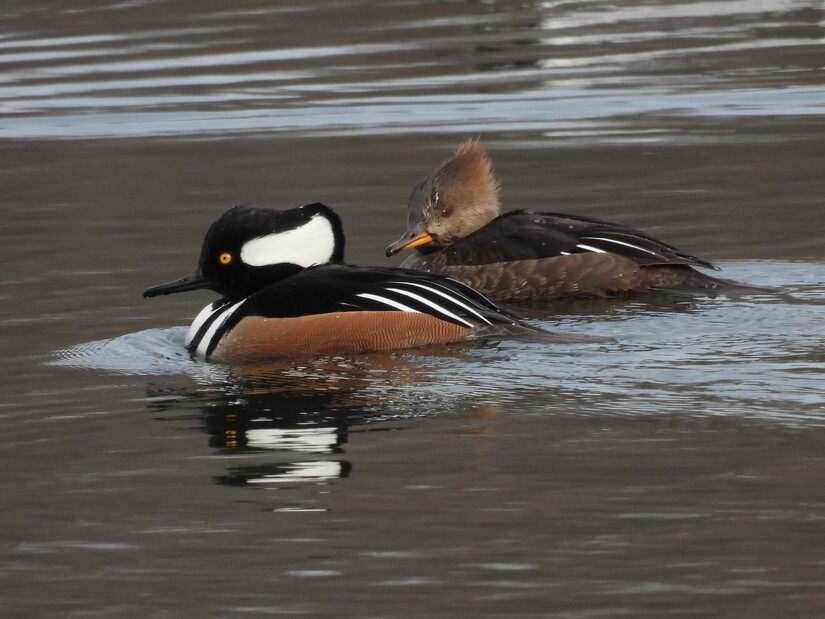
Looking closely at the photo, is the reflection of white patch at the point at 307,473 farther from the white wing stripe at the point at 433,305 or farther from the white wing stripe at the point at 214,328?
the white wing stripe at the point at 214,328

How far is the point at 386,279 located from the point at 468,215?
2594mm

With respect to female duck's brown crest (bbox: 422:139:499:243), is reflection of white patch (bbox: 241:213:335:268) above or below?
below

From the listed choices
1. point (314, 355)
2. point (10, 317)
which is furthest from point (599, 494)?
point (10, 317)

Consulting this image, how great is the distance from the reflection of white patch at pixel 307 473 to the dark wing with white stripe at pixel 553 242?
12.4ft

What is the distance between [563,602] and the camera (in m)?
4.26

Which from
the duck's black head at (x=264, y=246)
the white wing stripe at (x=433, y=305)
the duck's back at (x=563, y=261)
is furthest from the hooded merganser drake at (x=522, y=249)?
the white wing stripe at (x=433, y=305)

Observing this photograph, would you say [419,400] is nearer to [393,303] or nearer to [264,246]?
[393,303]

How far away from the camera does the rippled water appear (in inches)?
178

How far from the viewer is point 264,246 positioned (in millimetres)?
7906

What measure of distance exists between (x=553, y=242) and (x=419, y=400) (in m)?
2.93

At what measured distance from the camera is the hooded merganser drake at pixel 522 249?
900 centimetres

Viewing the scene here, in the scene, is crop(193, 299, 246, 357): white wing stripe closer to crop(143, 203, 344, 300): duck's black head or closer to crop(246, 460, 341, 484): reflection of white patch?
crop(143, 203, 344, 300): duck's black head

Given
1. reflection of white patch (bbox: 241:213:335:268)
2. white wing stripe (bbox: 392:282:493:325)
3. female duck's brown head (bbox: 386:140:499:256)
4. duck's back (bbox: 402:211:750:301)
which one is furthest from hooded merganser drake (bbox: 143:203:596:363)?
female duck's brown head (bbox: 386:140:499:256)

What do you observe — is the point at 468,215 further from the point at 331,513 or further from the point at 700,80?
the point at 700,80
